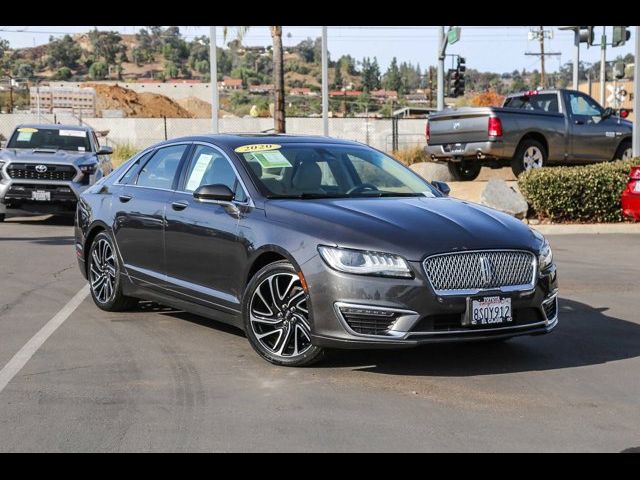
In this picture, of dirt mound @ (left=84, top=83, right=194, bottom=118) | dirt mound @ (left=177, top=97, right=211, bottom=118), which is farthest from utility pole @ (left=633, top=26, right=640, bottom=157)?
dirt mound @ (left=177, top=97, right=211, bottom=118)

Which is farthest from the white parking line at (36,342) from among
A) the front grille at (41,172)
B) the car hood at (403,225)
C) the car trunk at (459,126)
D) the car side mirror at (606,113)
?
the car side mirror at (606,113)

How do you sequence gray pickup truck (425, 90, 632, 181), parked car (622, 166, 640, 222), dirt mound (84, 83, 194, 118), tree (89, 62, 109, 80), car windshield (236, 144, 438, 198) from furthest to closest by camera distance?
1. tree (89, 62, 109, 80)
2. dirt mound (84, 83, 194, 118)
3. gray pickup truck (425, 90, 632, 181)
4. parked car (622, 166, 640, 222)
5. car windshield (236, 144, 438, 198)

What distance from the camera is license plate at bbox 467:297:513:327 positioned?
21.6 feet

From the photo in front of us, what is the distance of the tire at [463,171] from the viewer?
22.0 metres

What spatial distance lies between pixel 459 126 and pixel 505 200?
3524 millimetres

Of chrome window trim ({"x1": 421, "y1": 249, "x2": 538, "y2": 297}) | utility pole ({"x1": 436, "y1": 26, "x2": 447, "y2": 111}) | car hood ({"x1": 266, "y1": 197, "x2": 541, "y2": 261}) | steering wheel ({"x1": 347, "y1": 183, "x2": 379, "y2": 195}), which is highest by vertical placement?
utility pole ({"x1": 436, "y1": 26, "x2": 447, "y2": 111})

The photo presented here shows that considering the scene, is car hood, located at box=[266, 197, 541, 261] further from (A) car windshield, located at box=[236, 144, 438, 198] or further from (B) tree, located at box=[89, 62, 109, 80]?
(B) tree, located at box=[89, 62, 109, 80]

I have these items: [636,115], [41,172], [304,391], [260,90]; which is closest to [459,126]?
[636,115]

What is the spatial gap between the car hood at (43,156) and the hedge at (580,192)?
25.2 feet

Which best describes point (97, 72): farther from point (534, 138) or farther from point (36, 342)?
point (36, 342)

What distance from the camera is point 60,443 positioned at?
5250 mm

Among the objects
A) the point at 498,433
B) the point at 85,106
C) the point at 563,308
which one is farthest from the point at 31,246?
the point at 85,106

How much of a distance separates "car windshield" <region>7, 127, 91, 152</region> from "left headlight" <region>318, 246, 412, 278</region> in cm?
1277
